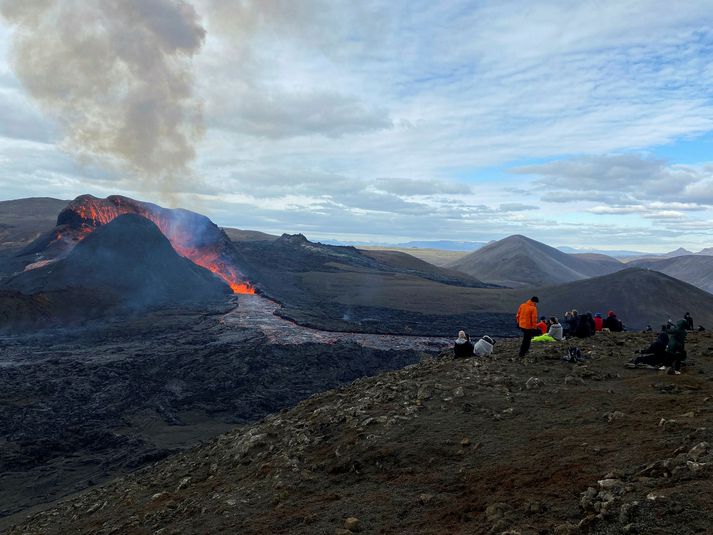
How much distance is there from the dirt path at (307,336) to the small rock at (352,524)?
23944 millimetres

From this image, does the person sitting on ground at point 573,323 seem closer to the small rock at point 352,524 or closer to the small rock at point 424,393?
the small rock at point 424,393

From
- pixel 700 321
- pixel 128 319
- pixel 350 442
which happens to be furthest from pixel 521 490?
pixel 700 321

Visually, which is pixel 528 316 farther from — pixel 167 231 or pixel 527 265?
pixel 527 265

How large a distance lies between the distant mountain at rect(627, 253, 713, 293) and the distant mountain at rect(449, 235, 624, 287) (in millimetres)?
14513

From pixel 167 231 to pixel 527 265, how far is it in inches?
3358

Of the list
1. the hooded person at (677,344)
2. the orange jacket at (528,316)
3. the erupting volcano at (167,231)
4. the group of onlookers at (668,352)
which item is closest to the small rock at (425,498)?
the group of onlookers at (668,352)

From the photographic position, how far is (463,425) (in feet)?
28.6

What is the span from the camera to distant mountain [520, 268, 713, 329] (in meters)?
49.6

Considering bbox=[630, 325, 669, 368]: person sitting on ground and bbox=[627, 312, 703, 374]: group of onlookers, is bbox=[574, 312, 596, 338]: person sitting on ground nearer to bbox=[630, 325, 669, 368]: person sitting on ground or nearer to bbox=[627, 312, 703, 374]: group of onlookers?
bbox=[627, 312, 703, 374]: group of onlookers

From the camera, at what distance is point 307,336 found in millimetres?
32781

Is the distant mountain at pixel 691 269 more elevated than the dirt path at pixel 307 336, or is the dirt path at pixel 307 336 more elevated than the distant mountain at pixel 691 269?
the distant mountain at pixel 691 269

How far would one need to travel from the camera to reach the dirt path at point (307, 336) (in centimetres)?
3203

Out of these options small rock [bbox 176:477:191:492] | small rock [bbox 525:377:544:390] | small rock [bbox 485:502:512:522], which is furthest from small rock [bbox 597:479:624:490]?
small rock [bbox 176:477:191:492]

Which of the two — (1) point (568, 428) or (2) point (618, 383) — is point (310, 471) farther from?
(2) point (618, 383)
